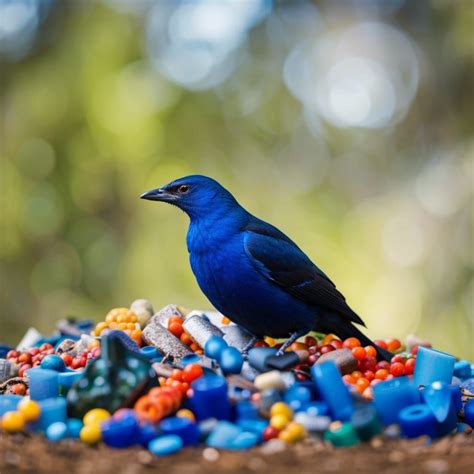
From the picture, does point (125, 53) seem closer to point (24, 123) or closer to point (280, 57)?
point (24, 123)

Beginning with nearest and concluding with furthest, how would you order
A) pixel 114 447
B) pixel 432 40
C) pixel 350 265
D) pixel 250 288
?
pixel 114 447 → pixel 250 288 → pixel 350 265 → pixel 432 40

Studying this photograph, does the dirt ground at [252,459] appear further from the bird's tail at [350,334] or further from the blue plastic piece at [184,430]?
the bird's tail at [350,334]

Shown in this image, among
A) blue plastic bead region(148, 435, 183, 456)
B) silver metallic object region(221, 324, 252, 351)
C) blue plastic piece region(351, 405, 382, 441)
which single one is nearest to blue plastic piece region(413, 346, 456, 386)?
blue plastic piece region(351, 405, 382, 441)

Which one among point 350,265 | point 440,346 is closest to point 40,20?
point 350,265

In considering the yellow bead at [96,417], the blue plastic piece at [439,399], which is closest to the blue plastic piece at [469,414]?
the blue plastic piece at [439,399]

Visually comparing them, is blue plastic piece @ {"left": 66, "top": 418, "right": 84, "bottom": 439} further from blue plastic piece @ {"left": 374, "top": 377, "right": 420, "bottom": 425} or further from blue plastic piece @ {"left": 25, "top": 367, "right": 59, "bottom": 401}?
blue plastic piece @ {"left": 374, "top": 377, "right": 420, "bottom": 425}
